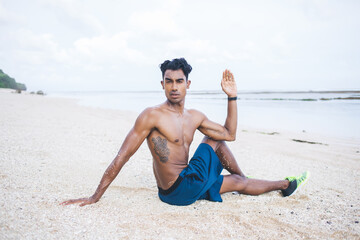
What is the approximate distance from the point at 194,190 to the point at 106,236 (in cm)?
105

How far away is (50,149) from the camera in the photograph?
496 centimetres

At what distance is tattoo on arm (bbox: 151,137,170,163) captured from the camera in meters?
2.78

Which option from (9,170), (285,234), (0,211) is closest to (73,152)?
(9,170)

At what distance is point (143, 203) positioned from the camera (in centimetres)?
296

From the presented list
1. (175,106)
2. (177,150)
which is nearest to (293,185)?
(177,150)

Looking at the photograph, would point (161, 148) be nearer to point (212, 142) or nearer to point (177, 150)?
point (177, 150)

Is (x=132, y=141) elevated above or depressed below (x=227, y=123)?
below

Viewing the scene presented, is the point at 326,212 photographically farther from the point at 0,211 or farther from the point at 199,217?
the point at 0,211

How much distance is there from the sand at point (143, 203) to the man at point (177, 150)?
182 millimetres

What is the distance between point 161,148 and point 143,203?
0.76m

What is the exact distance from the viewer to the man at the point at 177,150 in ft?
8.86

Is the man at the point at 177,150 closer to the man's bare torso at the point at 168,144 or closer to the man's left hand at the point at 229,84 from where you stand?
the man's bare torso at the point at 168,144

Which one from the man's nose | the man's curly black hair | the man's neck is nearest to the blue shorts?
the man's neck

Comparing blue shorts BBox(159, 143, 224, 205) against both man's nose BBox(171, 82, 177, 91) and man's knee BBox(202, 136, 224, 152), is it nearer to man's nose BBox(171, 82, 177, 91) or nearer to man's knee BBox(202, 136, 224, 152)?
man's knee BBox(202, 136, 224, 152)
